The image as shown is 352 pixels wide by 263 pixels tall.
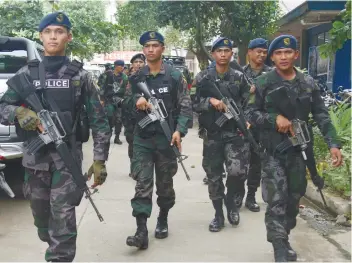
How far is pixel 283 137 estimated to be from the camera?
13.1ft

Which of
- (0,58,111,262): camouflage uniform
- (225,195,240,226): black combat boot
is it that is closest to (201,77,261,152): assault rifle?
(225,195,240,226): black combat boot

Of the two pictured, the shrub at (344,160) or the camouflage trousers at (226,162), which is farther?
the shrub at (344,160)

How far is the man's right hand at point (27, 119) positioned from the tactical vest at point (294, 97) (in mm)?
1739

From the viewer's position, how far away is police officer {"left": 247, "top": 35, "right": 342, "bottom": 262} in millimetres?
3961

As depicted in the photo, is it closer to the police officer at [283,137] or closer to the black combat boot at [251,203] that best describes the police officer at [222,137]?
the black combat boot at [251,203]

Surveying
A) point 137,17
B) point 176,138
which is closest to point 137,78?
point 176,138

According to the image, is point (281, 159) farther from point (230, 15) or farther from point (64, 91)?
point (230, 15)

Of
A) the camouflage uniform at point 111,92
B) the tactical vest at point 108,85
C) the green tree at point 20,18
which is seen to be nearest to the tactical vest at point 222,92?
the camouflage uniform at point 111,92

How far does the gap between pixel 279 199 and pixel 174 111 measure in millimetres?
1316

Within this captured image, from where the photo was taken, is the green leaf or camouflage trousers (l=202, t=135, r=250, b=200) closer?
camouflage trousers (l=202, t=135, r=250, b=200)

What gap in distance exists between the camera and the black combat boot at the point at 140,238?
4312mm

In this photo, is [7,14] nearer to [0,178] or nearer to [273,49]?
[0,178]

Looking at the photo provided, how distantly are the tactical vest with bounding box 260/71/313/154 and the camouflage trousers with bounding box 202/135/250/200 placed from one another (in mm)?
969

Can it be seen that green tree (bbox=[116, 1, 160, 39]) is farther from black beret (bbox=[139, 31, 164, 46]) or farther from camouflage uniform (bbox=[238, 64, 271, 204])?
black beret (bbox=[139, 31, 164, 46])
